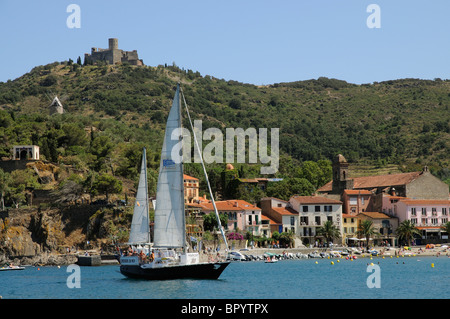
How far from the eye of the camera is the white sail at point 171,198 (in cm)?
4425

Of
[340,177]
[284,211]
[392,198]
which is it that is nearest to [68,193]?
[284,211]

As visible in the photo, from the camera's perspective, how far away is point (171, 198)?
4478 cm

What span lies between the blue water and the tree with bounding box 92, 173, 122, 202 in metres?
20.7

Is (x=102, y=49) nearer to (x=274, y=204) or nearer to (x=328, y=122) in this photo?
(x=328, y=122)

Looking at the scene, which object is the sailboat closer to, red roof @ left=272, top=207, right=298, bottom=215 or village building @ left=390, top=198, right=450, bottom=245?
red roof @ left=272, top=207, right=298, bottom=215

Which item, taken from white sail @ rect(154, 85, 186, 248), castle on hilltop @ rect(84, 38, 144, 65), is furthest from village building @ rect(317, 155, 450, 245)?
castle on hilltop @ rect(84, 38, 144, 65)

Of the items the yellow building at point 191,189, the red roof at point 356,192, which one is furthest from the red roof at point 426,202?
the yellow building at point 191,189

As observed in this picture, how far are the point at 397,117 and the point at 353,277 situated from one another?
112 metres

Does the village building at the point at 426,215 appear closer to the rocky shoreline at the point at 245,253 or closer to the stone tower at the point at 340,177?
the rocky shoreline at the point at 245,253

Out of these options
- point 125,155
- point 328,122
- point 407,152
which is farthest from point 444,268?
point 328,122

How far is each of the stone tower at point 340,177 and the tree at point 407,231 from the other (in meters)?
13.8

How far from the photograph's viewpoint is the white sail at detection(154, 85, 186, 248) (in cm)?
4425

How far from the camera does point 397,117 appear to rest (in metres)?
158

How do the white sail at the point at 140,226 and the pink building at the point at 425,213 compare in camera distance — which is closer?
the white sail at the point at 140,226
